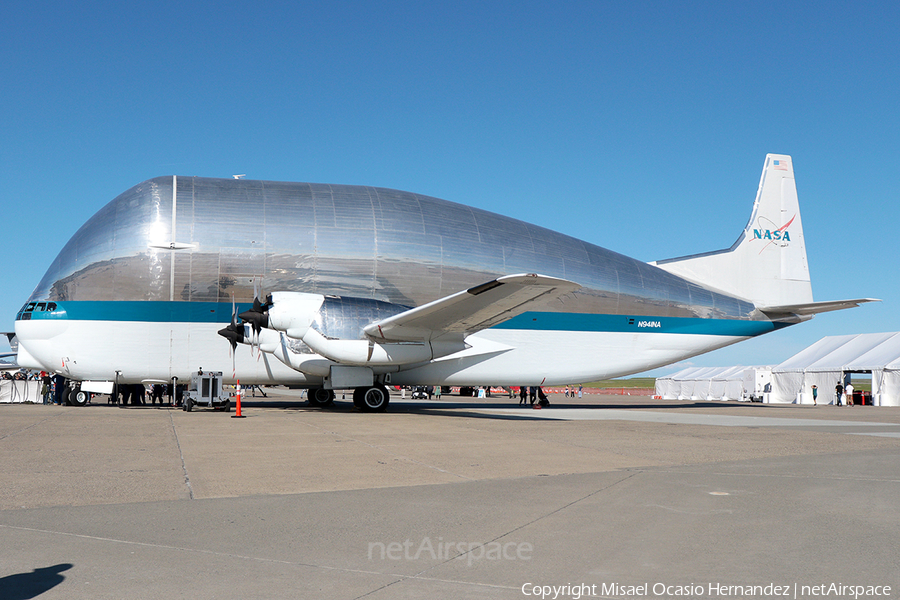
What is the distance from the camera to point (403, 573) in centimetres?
381

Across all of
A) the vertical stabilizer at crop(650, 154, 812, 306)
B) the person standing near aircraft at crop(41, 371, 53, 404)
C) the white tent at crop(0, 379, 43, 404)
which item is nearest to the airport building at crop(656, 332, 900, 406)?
the vertical stabilizer at crop(650, 154, 812, 306)

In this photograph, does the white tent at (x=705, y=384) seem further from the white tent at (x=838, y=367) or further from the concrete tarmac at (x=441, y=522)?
the concrete tarmac at (x=441, y=522)

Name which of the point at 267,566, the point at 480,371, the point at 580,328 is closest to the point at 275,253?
the point at 480,371

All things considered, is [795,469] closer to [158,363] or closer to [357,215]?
[357,215]

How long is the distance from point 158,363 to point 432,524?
19261mm

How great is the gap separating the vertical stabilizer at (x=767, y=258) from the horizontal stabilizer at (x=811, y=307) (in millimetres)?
698

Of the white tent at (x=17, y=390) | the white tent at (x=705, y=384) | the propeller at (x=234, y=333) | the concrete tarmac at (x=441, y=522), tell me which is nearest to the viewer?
the concrete tarmac at (x=441, y=522)

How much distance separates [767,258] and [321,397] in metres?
20.5

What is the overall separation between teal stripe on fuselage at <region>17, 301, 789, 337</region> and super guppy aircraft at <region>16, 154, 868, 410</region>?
0.05 m

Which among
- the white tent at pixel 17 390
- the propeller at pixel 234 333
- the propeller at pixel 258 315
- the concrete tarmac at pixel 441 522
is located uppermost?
the propeller at pixel 258 315

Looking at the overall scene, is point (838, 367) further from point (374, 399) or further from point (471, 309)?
point (374, 399)

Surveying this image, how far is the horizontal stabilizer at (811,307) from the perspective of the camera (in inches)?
982

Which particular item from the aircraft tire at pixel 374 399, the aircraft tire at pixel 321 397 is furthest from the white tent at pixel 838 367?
the aircraft tire at pixel 321 397

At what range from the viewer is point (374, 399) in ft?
68.1
